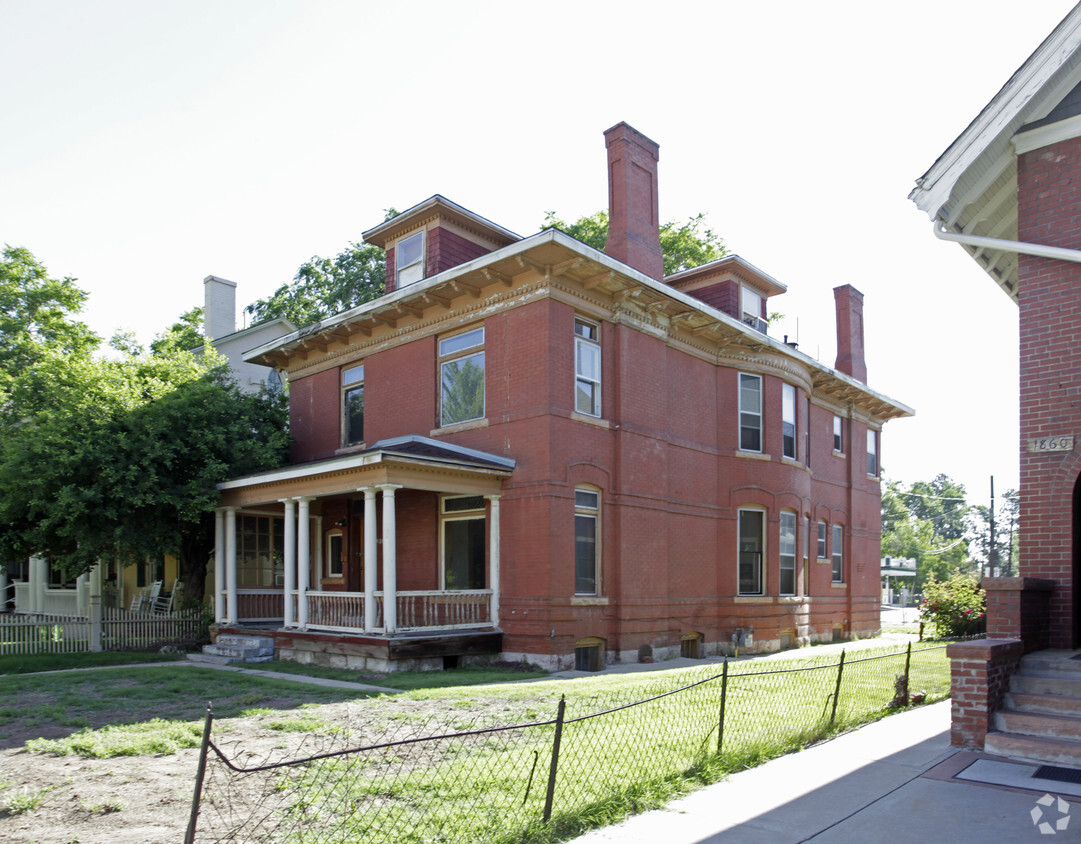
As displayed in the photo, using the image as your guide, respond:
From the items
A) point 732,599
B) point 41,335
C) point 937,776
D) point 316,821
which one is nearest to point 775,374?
point 732,599

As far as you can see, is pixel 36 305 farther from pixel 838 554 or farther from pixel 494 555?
pixel 838 554

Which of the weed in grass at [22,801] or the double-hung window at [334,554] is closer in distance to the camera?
the weed in grass at [22,801]

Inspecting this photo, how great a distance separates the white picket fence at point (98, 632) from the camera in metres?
18.6

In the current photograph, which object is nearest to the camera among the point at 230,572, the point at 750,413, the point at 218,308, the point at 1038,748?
the point at 1038,748

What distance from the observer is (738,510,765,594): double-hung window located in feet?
68.5

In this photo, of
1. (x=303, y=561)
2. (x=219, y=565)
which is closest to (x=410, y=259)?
(x=303, y=561)

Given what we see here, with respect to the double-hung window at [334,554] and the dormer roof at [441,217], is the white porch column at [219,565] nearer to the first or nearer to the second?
the double-hung window at [334,554]

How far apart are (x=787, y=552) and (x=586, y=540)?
7223 mm

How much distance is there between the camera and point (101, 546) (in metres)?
18.4

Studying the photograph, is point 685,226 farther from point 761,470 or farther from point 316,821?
point 316,821

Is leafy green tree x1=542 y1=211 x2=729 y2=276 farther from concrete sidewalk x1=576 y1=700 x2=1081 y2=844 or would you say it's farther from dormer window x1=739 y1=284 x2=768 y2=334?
concrete sidewalk x1=576 y1=700 x2=1081 y2=844

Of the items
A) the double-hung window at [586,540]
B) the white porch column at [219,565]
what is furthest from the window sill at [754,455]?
the white porch column at [219,565]

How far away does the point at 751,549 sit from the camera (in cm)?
2109

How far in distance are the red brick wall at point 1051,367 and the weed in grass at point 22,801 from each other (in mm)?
9436
